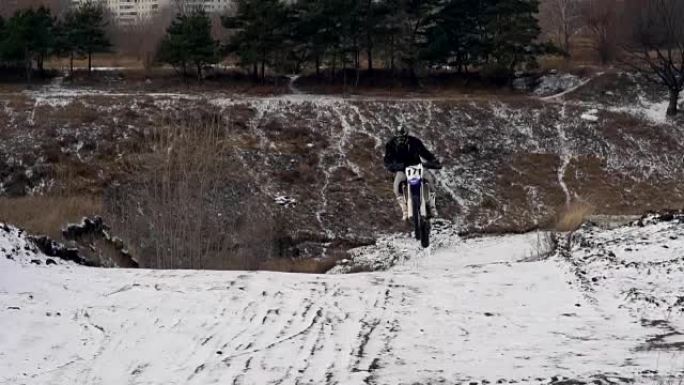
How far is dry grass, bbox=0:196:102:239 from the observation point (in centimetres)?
1277

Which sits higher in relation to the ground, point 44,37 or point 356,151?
point 44,37

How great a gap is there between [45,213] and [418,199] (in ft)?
27.3

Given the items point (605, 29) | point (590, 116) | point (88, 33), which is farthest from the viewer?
point (605, 29)

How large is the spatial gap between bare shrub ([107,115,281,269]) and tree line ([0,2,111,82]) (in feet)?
57.3

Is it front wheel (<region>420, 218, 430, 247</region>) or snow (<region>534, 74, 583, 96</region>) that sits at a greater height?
snow (<region>534, 74, 583, 96</region>)

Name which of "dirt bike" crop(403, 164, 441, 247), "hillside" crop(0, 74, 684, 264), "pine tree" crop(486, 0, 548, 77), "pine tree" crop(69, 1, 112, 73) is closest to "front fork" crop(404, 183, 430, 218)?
"dirt bike" crop(403, 164, 441, 247)

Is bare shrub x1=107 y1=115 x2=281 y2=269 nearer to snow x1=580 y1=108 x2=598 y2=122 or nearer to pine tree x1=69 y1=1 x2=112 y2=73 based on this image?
snow x1=580 y1=108 x2=598 y2=122

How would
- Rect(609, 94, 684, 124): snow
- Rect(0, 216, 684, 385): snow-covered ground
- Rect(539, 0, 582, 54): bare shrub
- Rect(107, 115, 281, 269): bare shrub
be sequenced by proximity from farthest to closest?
1. Rect(539, 0, 582, 54): bare shrub
2. Rect(609, 94, 684, 124): snow
3. Rect(107, 115, 281, 269): bare shrub
4. Rect(0, 216, 684, 385): snow-covered ground

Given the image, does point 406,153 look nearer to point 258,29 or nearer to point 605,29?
point 258,29

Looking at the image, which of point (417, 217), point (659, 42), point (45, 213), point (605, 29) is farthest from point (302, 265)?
point (605, 29)

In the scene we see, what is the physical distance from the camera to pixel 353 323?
580 centimetres

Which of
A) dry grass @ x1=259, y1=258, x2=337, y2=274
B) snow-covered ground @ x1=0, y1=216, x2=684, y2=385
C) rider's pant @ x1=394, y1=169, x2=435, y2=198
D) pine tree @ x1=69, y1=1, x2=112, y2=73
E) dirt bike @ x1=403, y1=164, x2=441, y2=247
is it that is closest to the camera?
snow-covered ground @ x1=0, y1=216, x2=684, y2=385

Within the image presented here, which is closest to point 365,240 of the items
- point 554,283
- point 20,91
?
point 554,283

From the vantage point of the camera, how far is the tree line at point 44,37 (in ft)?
123
